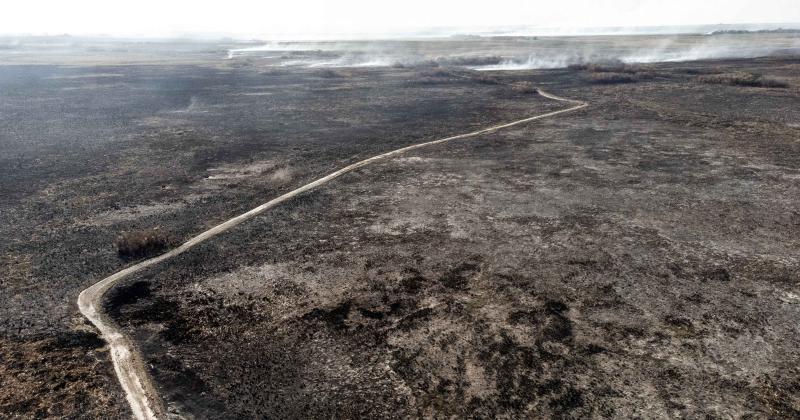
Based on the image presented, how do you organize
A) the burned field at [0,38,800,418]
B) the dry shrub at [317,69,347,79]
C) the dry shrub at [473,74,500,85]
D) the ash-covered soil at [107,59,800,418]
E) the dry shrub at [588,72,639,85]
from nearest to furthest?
1. the ash-covered soil at [107,59,800,418]
2. the burned field at [0,38,800,418]
3. the dry shrub at [588,72,639,85]
4. the dry shrub at [473,74,500,85]
5. the dry shrub at [317,69,347,79]

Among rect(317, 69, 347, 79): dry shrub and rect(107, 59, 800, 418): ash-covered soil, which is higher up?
rect(317, 69, 347, 79): dry shrub

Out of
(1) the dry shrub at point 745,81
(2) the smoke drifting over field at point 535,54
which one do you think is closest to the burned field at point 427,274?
(1) the dry shrub at point 745,81

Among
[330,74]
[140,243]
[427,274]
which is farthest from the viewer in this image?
[330,74]

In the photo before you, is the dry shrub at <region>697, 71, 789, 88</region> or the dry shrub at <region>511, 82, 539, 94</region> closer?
the dry shrub at <region>697, 71, 789, 88</region>

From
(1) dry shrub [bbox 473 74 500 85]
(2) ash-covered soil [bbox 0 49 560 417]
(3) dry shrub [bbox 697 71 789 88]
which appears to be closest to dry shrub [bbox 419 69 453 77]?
(2) ash-covered soil [bbox 0 49 560 417]

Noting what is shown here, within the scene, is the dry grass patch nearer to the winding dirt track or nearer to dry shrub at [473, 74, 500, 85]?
dry shrub at [473, 74, 500, 85]

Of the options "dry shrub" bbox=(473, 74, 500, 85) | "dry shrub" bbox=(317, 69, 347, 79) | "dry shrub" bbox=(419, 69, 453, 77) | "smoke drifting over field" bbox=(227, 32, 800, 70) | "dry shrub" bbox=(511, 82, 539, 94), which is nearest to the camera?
"dry shrub" bbox=(511, 82, 539, 94)

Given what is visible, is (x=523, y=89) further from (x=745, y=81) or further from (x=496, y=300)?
(x=496, y=300)

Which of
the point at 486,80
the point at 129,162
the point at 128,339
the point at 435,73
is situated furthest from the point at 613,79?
the point at 128,339
